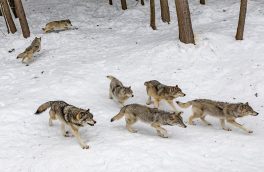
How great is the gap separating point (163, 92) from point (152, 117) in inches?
83.6

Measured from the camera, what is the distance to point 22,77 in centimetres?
1711

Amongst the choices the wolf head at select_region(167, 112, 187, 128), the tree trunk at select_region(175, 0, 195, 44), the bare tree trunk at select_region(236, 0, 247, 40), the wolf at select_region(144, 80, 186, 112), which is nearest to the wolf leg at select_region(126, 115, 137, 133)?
the wolf head at select_region(167, 112, 187, 128)

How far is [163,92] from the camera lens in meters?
13.6

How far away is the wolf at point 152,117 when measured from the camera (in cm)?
1145

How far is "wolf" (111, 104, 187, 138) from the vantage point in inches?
451

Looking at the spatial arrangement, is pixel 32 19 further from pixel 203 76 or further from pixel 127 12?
pixel 203 76

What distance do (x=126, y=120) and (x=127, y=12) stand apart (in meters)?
16.9

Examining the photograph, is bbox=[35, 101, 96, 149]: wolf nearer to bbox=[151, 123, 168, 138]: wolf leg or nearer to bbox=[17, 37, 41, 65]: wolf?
bbox=[151, 123, 168, 138]: wolf leg

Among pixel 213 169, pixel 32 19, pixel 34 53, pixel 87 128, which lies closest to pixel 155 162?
pixel 213 169

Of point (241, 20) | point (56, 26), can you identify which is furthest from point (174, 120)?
point (56, 26)

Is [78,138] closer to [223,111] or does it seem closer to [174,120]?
[174,120]

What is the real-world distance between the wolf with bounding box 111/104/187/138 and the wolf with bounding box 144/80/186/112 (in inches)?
73.3

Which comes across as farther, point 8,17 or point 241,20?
point 8,17

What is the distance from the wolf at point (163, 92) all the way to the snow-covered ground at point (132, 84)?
0.73 metres
